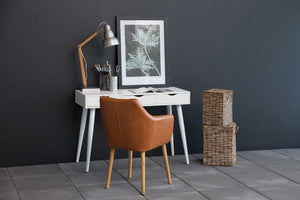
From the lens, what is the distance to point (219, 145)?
515 cm

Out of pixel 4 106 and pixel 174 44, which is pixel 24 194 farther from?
pixel 174 44

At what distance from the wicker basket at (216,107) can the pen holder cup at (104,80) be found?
1.06 m

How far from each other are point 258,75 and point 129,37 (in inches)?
66.8

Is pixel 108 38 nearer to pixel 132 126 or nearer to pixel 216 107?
pixel 132 126

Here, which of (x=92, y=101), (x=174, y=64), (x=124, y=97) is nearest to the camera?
(x=92, y=101)

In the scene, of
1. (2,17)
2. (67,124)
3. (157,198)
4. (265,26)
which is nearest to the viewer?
(157,198)

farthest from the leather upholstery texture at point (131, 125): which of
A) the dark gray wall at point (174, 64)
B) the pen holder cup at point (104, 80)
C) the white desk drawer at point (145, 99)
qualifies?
the dark gray wall at point (174, 64)

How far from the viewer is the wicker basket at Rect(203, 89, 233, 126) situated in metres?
5.09

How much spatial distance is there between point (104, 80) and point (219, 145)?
1429mm

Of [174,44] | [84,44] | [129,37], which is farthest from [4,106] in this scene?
[174,44]

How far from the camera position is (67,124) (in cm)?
524

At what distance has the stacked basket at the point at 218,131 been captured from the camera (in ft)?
16.7

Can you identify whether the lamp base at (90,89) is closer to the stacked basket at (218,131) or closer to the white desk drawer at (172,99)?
the white desk drawer at (172,99)

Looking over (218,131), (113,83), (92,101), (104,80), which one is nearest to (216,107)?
(218,131)
